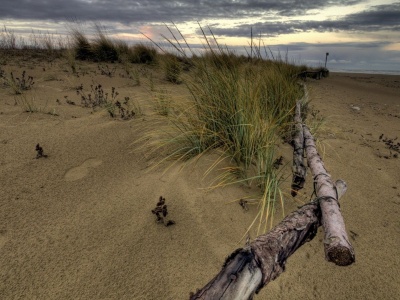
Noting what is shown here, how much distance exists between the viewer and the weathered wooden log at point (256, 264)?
43.0 inches

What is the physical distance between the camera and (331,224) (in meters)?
1.52

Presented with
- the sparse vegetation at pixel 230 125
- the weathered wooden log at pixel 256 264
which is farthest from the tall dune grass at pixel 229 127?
the weathered wooden log at pixel 256 264

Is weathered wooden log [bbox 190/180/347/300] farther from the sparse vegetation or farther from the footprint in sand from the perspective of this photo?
the footprint in sand

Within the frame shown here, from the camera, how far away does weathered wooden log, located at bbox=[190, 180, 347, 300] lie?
3.58 ft

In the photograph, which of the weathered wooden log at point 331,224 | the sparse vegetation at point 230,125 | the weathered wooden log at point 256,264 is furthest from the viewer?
the sparse vegetation at point 230,125

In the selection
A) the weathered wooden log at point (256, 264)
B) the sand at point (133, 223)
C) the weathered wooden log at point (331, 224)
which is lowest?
the sand at point (133, 223)

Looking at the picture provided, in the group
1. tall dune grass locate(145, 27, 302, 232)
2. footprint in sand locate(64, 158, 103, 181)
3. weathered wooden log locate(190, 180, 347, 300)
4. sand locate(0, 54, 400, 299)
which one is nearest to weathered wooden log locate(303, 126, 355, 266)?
weathered wooden log locate(190, 180, 347, 300)

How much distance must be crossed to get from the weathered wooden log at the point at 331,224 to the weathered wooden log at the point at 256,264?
0.43 feet

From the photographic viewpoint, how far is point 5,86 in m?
5.50

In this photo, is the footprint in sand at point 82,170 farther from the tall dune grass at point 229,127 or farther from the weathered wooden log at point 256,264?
the weathered wooden log at point 256,264

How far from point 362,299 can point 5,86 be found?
6160mm

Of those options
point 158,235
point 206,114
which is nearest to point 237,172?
point 206,114

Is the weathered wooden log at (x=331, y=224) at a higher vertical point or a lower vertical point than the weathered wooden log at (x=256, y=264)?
lower

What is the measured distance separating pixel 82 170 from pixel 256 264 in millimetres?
2167
